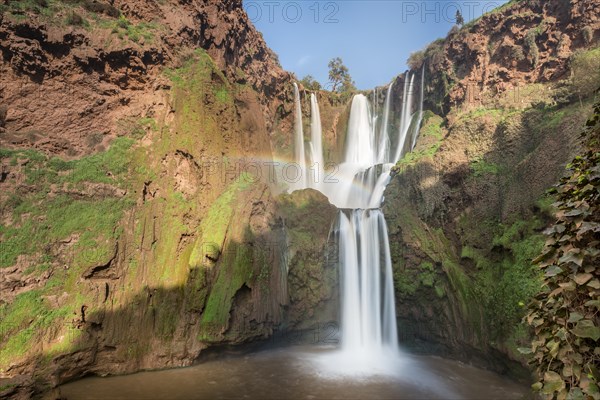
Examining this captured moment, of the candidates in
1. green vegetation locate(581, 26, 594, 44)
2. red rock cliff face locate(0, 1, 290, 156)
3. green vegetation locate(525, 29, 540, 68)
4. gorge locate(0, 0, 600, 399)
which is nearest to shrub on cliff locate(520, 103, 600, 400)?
gorge locate(0, 0, 600, 399)

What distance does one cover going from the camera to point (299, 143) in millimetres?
31188

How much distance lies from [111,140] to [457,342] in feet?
59.3

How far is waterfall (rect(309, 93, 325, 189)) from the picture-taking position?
104 feet

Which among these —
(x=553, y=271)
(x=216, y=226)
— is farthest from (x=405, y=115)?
(x=553, y=271)

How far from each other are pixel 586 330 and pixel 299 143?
95.6 feet

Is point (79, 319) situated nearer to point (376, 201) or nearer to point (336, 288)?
point (336, 288)

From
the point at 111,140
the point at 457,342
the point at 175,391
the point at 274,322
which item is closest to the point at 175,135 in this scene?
the point at 111,140

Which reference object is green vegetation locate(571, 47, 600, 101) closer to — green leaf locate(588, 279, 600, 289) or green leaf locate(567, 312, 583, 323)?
green leaf locate(588, 279, 600, 289)

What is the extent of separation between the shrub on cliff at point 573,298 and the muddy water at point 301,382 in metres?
9.31

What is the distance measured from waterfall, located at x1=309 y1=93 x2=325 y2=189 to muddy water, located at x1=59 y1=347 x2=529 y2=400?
63.1 feet

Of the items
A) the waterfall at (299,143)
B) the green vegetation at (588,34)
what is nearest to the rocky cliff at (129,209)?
the waterfall at (299,143)

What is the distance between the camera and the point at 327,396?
1119 cm

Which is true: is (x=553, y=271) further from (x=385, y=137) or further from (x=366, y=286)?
(x=385, y=137)

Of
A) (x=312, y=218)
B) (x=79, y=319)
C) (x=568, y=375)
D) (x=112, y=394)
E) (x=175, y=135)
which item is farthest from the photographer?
(x=312, y=218)
